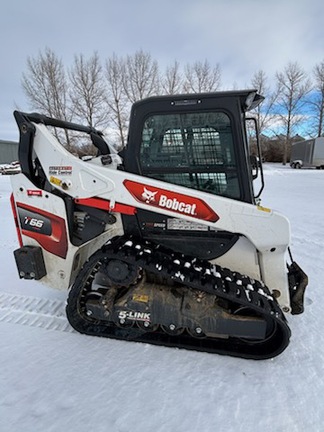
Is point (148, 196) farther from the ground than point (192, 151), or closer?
closer

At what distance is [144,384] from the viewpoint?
73.5 inches

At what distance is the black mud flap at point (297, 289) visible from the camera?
233 cm

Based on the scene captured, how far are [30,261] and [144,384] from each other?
146cm

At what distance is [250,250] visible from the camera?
7.48ft

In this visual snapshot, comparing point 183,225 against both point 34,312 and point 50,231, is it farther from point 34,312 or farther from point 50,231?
point 34,312

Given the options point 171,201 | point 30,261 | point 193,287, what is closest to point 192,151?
point 171,201

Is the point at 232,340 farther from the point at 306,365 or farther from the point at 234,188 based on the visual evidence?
the point at 234,188

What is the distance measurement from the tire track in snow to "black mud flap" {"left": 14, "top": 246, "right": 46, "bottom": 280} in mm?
430

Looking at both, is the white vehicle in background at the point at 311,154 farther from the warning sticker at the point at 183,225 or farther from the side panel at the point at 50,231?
the side panel at the point at 50,231

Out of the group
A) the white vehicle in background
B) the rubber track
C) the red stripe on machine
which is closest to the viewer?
the rubber track

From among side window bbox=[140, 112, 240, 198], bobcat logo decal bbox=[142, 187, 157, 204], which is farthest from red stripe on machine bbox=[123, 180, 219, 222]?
side window bbox=[140, 112, 240, 198]

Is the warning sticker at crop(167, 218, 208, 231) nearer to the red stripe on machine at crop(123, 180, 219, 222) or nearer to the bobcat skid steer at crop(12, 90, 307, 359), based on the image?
the bobcat skid steer at crop(12, 90, 307, 359)

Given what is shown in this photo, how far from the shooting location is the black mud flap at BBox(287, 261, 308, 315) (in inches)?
91.7

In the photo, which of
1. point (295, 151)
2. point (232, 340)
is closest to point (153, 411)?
point (232, 340)
